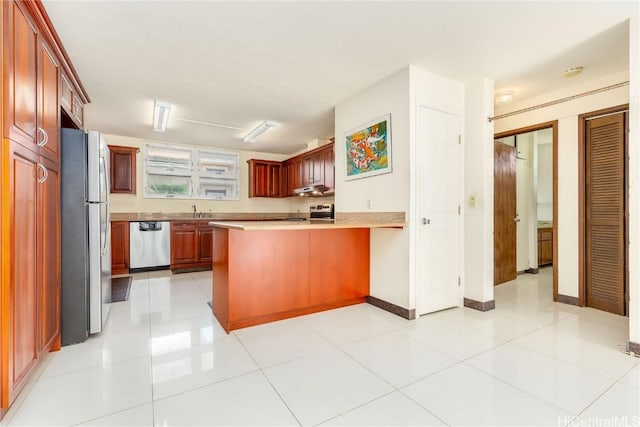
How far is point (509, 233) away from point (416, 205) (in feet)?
7.70

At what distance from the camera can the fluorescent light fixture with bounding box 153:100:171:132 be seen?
376 cm

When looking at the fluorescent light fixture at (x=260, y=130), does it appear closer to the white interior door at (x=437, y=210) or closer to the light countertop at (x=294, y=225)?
the light countertop at (x=294, y=225)

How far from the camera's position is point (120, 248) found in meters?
5.05

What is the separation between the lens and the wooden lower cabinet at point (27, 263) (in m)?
1.49

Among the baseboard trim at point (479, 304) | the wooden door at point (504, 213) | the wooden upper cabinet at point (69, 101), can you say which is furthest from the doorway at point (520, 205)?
the wooden upper cabinet at point (69, 101)

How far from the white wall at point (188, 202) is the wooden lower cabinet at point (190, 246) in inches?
30.2

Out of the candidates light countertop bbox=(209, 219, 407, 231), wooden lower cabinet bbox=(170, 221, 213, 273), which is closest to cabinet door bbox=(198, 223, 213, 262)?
wooden lower cabinet bbox=(170, 221, 213, 273)

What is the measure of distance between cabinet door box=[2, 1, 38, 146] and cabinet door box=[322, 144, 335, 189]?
11.9 ft

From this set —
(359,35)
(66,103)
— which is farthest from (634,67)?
(66,103)

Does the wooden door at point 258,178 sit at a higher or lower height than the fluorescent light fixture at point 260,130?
lower

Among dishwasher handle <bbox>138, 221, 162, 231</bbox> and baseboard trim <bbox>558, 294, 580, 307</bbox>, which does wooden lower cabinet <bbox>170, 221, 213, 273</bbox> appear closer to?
dishwasher handle <bbox>138, 221, 162, 231</bbox>

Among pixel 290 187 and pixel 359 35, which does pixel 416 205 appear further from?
pixel 290 187

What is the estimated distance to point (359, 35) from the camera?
2.36 metres

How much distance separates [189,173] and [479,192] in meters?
5.28
